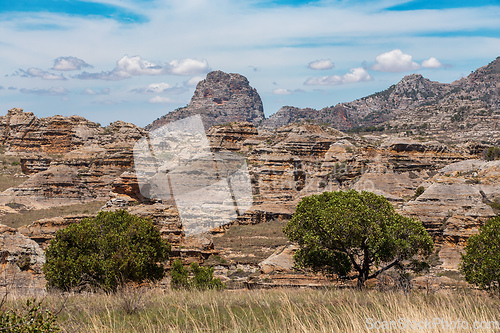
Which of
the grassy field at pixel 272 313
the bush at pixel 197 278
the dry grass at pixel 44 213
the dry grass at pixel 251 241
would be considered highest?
the grassy field at pixel 272 313

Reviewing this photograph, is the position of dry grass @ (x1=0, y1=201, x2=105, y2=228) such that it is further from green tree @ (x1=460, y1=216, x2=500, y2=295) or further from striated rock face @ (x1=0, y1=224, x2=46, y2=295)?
green tree @ (x1=460, y1=216, x2=500, y2=295)

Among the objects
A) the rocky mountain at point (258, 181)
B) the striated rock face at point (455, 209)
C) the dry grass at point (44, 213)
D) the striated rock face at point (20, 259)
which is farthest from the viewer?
the dry grass at point (44, 213)

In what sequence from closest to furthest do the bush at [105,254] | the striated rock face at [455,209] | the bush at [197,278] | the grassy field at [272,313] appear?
the grassy field at [272,313]
the bush at [105,254]
the bush at [197,278]
the striated rock face at [455,209]

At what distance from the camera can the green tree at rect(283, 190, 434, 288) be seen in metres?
15.4

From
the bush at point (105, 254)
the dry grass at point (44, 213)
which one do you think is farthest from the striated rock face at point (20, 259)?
the dry grass at point (44, 213)

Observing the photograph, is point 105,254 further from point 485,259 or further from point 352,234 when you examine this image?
point 485,259

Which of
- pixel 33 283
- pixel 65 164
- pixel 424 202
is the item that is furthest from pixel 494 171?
pixel 65 164

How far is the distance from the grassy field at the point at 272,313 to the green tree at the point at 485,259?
5.62 m

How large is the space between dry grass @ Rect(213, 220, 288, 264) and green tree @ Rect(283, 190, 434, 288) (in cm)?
1018

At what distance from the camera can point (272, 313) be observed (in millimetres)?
7156

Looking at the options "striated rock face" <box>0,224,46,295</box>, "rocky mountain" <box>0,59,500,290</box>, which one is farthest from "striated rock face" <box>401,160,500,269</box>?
"striated rock face" <box>0,224,46,295</box>

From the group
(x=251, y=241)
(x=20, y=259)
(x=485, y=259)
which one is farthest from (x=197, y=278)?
(x=251, y=241)

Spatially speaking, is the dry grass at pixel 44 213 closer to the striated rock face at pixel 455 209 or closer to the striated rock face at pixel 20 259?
the striated rock face at pixel 20 259

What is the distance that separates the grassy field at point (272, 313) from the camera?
5.30 metres
